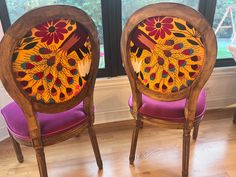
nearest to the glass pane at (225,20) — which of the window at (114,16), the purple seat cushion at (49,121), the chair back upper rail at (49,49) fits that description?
the window at (114,16)

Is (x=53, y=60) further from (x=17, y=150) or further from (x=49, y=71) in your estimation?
(x=17, y=150)

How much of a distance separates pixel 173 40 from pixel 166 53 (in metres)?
0.07

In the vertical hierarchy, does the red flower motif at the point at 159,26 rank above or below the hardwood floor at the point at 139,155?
above

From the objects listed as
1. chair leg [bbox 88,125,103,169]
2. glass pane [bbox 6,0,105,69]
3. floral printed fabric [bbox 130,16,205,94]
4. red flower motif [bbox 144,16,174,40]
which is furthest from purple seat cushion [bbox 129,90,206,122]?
glass pane [bbox 6,0,105,69]

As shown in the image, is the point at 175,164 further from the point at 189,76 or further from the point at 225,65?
the point at 225,65

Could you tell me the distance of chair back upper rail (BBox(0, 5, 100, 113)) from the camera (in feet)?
3.02

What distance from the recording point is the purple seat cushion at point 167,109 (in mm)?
1302

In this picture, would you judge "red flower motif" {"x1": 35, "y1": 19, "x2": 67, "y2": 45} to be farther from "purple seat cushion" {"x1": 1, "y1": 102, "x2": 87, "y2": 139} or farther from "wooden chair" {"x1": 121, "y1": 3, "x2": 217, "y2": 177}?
"purple seat cushion" {"x1": 1, "y1": 102, "x2": 87, "y2": 139}

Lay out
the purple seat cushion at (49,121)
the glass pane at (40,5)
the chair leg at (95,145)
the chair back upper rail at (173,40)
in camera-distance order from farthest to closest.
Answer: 1. the glass pane at (40,5)
2. the chair leg at (95,145)
3. the purple seat cushion at (49,121)
4. the chair back upper rail at (173,40)

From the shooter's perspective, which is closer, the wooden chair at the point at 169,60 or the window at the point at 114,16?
the wooden chair at the point at 169,60

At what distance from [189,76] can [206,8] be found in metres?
0.97

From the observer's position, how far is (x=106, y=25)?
179 centimetres

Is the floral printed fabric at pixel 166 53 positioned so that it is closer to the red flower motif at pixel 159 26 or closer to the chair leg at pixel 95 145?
the red flower motif at pixel 159 26

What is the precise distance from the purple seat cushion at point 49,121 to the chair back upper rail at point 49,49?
3.5 inches
